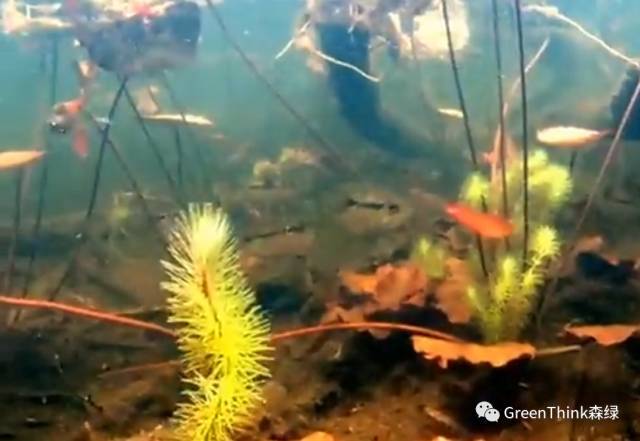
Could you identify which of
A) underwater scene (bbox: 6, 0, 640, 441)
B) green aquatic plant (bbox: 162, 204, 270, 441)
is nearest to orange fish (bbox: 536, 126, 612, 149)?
underwater scene (bbox: 6, 0, 640, 441)

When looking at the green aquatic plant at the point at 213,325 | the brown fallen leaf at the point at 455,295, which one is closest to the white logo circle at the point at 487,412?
the brown fallen leaf at the point at 455,295

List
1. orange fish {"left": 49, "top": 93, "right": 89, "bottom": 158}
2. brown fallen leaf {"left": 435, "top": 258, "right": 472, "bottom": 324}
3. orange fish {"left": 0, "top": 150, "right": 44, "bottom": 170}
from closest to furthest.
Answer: brown fallen leaf {"left": 435, "top": 258, "right": 472, "bottom": 324} < orange fish {"left": 0, "top": 150, "right": 44, "bottom": 170} < orange fish {"left": 49, "top": 93, "right": 89, "bottom": 158}

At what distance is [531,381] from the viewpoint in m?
3.46

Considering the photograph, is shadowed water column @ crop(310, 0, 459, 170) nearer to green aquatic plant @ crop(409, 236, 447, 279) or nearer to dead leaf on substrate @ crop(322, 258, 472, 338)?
green aquatic plant @ crop(409, 236, 447, 279)

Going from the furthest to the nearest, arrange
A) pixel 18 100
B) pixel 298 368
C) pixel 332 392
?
pixel 18 100
pixel 298 368
pixel 332 392

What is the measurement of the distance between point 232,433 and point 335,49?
6.51m

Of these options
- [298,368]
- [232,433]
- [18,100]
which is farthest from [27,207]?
[18,100]

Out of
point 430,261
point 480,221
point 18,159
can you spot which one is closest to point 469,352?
point 480,221

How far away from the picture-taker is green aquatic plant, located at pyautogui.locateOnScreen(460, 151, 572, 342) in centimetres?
367

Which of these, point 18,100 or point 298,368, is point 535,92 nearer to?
point 298,368

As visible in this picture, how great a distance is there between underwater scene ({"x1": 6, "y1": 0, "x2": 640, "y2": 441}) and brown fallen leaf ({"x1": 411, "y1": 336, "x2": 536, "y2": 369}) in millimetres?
13

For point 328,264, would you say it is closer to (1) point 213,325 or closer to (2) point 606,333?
(2) point 606,333

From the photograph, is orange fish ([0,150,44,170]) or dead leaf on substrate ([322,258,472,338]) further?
orange fish ([0,150,44,170])

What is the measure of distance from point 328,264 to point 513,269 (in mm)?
1994
